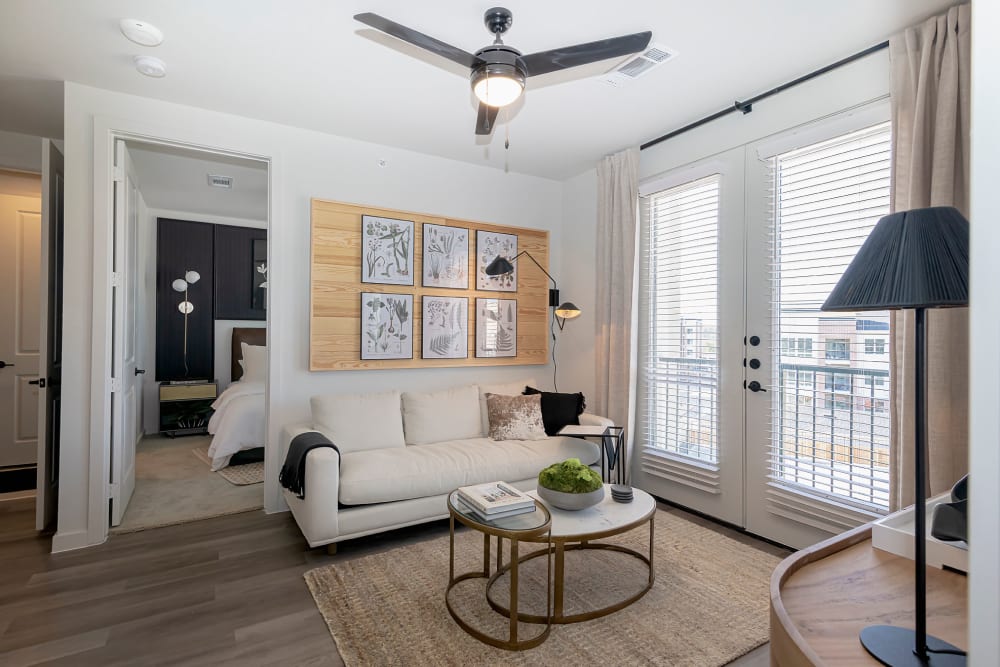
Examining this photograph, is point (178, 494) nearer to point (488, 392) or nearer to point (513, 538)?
point (488, 392)

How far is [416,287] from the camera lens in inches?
161

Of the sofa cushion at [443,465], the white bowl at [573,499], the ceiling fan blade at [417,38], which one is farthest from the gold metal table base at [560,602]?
the ceiling fan blade at [417,38]

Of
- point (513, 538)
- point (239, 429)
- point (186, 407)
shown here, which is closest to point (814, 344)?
point (513, 538)

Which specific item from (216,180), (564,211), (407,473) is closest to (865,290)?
(407,473)

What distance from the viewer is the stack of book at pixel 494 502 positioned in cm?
217

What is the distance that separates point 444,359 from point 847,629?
3466mm

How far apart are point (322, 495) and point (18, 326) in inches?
148

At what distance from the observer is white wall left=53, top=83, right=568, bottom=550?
2.99m

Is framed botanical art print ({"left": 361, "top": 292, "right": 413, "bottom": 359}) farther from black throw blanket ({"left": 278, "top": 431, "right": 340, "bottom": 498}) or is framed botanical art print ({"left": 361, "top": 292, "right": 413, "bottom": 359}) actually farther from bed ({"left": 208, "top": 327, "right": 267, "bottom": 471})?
bed ({"left": 208, "top": 327, "right": 267, "bottom": 471})

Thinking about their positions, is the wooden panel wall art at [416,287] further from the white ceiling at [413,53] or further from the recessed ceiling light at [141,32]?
the recessed ceiling light at [141,32]

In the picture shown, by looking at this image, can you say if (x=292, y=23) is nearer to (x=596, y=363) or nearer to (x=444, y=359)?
(x=444, y=359)

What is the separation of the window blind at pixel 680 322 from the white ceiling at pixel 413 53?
64cm

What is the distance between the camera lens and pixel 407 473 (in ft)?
9.91

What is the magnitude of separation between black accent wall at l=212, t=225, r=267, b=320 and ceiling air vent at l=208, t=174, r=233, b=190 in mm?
1586
